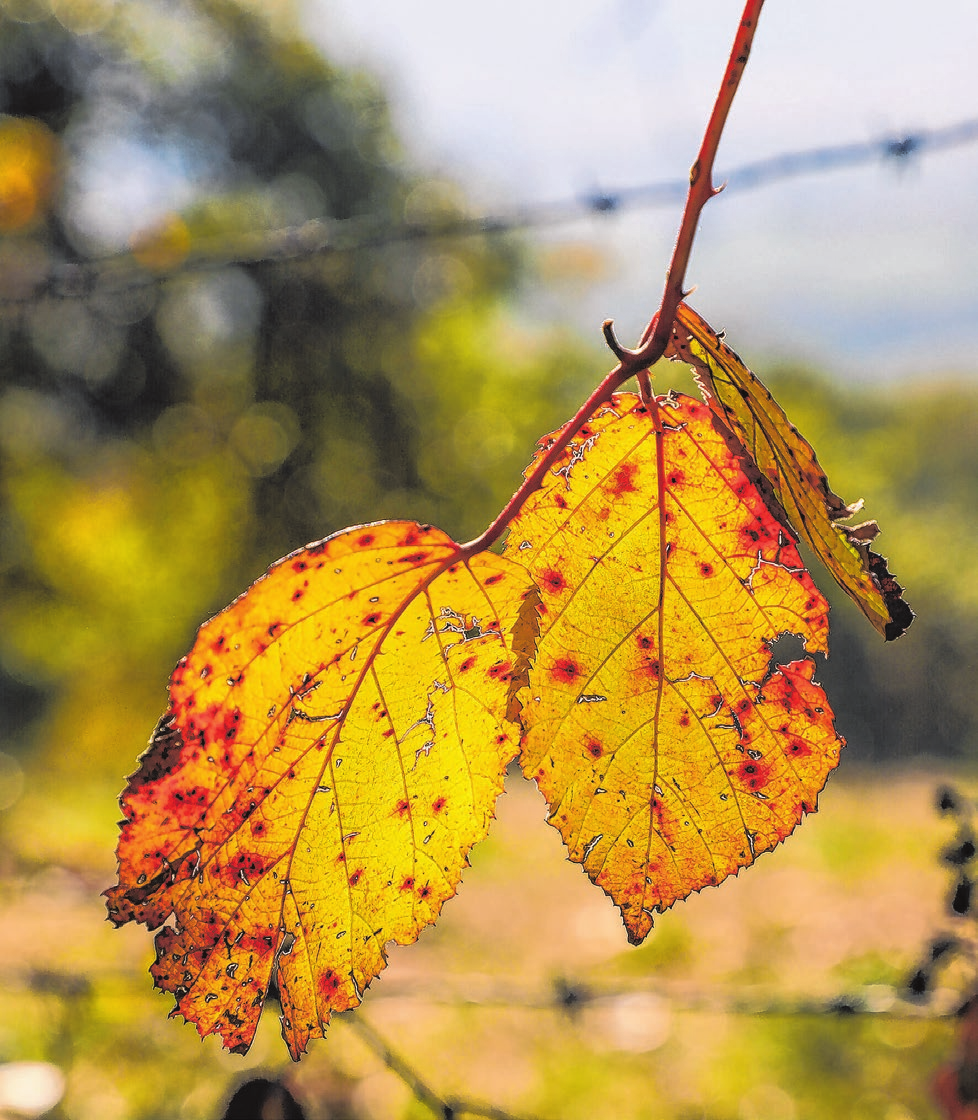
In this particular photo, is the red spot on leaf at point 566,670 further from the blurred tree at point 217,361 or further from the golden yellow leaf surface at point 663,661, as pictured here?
the blurred tree at point 217,361

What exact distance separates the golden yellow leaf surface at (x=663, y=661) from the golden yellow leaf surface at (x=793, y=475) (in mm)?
33

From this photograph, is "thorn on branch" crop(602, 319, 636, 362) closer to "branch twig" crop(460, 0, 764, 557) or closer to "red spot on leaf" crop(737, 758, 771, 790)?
"branch twig" crop(460, 0, 764, 557)

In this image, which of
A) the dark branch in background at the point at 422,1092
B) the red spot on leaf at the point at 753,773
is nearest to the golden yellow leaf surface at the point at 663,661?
the red spot on leaf at the point at 753,773

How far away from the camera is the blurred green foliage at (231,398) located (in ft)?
14.0

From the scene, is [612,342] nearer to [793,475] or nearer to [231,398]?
[793,475]

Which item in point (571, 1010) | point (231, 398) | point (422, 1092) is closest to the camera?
point (422, 1092)

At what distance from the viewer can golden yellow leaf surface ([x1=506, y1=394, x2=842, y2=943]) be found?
280 mm

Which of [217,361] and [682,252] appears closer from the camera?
[682,252]

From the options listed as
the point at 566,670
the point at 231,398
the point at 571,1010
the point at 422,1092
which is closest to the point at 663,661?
the point at 566,670

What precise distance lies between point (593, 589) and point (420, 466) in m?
4.03

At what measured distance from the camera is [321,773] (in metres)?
0.28

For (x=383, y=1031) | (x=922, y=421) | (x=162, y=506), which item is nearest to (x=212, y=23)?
(x=162, y=506)

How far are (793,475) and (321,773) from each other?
0.15 m

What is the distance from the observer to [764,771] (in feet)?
0.93
